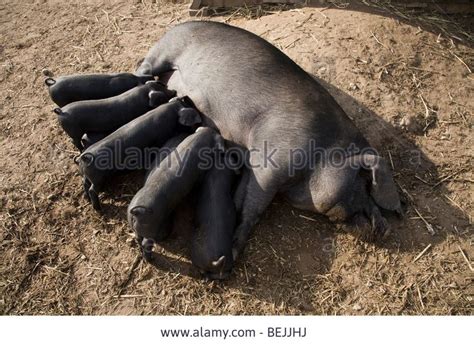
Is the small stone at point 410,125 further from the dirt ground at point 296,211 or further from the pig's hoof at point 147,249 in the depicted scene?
the pig's hoof at point 147,249

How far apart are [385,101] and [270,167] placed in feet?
5.65

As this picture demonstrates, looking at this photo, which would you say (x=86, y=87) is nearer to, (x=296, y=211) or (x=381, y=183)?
(x=296, y=211)

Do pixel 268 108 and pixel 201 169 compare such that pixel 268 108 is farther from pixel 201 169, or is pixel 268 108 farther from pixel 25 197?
pixel 25 197

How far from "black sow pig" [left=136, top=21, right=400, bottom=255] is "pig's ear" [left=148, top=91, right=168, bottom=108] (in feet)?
0.93

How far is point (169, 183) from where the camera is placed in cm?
349

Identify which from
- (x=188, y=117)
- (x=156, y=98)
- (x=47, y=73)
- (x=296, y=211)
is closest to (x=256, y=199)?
(x=296, y=211)

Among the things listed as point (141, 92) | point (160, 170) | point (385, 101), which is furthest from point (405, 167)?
point (141, 92)

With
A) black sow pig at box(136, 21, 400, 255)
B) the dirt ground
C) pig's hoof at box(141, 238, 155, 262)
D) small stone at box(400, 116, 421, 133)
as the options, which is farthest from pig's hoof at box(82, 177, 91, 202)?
small stone at box(400, 116, 421, 133)

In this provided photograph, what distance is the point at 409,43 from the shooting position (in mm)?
5055

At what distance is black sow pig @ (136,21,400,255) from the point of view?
3.64 m

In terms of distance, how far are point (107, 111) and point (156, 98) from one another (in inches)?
18.3

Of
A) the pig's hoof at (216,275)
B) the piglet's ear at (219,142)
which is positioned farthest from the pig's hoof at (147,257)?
the piglet's ear at (219,142)

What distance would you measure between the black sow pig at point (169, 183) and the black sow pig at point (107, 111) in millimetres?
676

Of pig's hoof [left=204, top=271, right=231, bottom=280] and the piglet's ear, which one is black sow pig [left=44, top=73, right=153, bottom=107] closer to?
the piglet's ear
